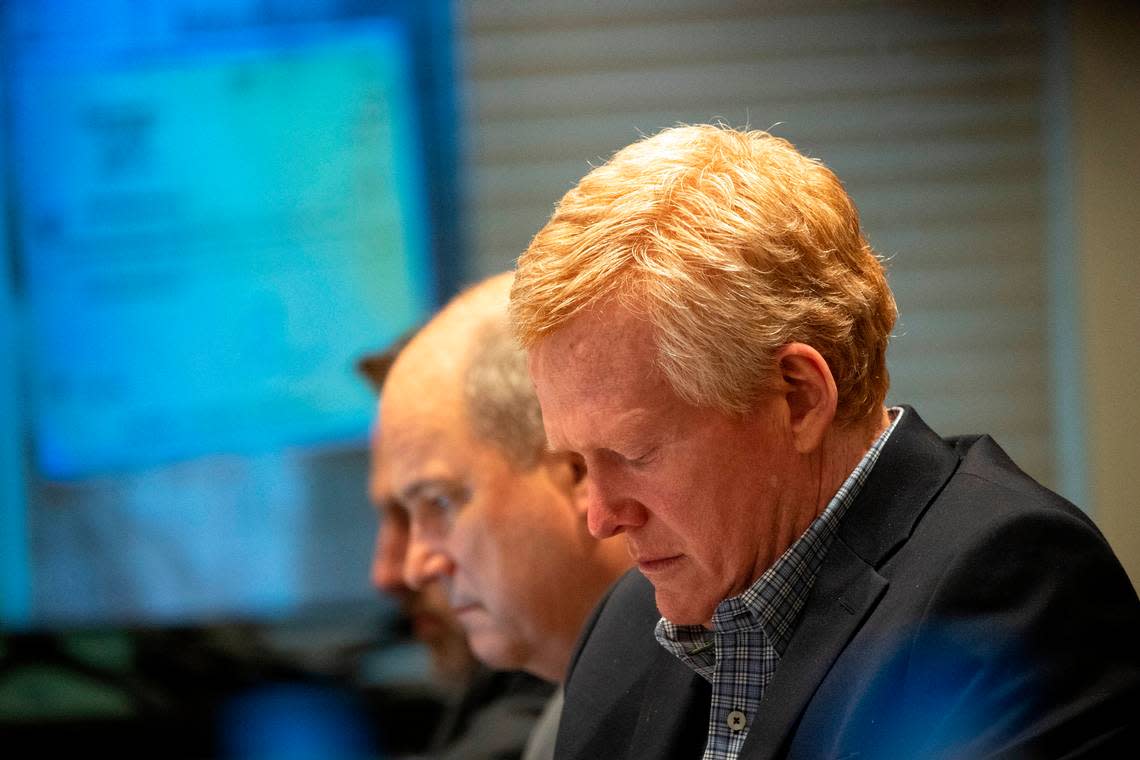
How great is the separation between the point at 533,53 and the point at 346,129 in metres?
0.50

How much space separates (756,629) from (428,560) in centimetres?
99

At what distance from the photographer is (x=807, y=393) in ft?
4.32

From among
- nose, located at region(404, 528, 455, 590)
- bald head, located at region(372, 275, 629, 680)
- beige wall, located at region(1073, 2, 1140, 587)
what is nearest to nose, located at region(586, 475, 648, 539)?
bald head, located at region(372, 275, 629, 680)

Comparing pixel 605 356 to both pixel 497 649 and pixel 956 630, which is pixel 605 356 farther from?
pixel 497 649

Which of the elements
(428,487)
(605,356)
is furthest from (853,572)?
(428,487)

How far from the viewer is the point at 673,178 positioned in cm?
132

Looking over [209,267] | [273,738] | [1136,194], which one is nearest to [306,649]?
[273,738]

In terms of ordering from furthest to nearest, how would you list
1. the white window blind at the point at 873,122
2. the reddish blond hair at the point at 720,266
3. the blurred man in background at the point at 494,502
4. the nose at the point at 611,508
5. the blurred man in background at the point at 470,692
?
the white window blind at the point at 873,122 < the blurred man in background at the point at 470,692 < the blurred man in background at the point at 494,502 < the nose at the point at 611,508 < the reddish blond hair at the point at 720,266

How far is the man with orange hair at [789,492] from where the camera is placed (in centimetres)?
117

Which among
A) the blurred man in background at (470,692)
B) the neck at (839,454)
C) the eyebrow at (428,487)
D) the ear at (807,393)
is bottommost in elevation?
the blurred man in background at (470,692)

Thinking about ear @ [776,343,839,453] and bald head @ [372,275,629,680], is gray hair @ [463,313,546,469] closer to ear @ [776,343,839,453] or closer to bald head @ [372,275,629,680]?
bald head @ [372,275,629,680]

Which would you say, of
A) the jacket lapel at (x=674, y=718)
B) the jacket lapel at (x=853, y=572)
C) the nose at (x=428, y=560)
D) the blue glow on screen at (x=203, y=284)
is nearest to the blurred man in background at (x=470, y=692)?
the nose at (x=428, y=560)

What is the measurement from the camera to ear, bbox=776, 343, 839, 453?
Answer: 129 centimetres

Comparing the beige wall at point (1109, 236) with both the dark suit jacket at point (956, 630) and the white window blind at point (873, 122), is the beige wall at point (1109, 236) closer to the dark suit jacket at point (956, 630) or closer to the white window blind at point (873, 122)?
the white window blind at point (873, 122)
